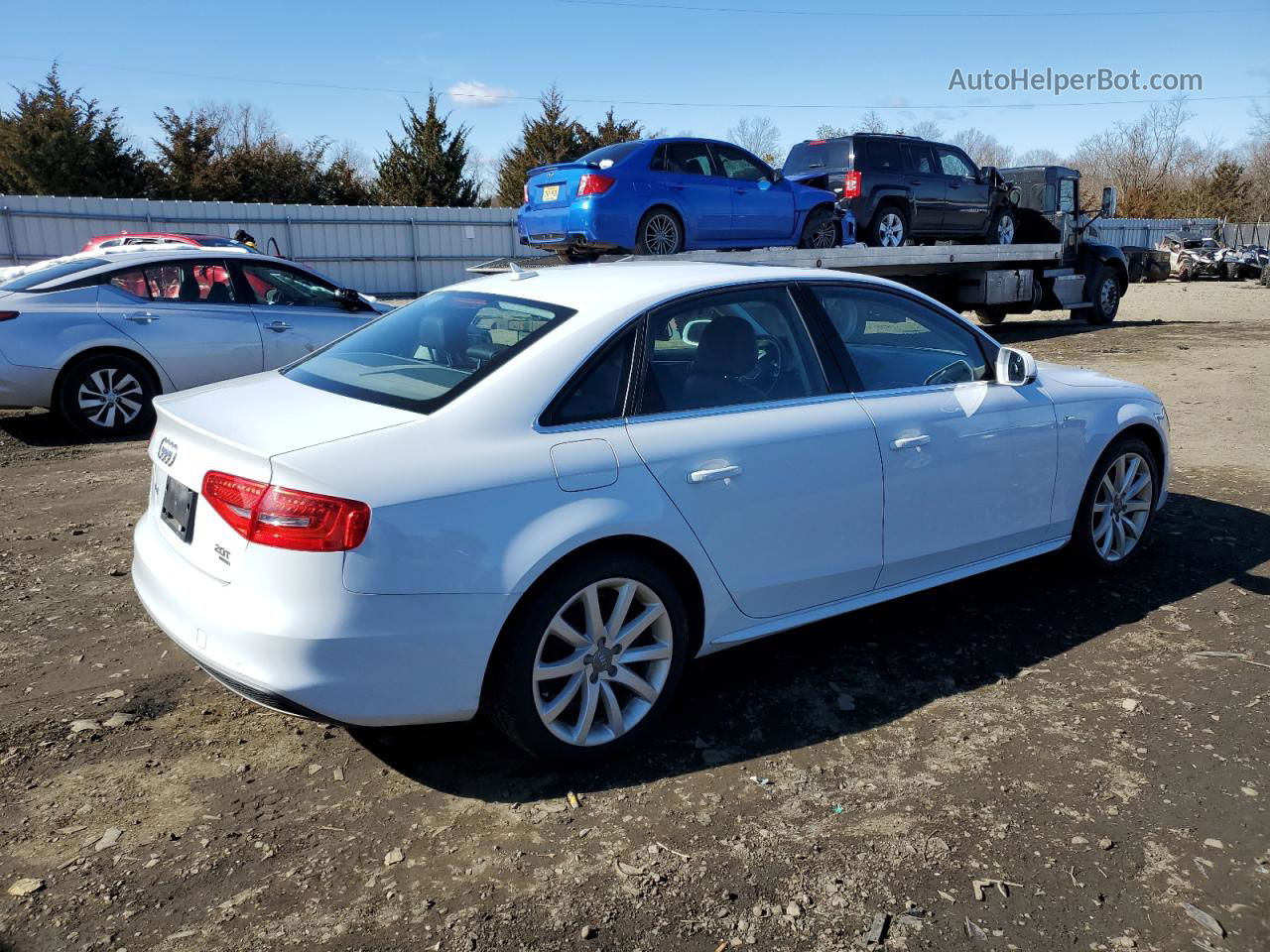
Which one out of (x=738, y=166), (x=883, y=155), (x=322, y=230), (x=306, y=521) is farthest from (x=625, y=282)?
(x=322, y=230)

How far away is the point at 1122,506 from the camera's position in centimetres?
525

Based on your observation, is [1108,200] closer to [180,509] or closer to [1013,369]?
[1013,369]

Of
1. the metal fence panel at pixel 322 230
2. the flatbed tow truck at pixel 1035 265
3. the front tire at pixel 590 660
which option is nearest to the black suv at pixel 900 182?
the flatbed tow truck at pixel 1035 265

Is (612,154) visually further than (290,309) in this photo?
Yes

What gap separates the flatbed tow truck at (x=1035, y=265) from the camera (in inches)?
598

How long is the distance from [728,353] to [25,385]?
6714 mm

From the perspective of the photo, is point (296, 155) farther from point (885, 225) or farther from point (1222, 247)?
point (1222, 247)

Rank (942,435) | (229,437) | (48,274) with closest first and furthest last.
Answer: (229,437) → (942,435) → (48,274)

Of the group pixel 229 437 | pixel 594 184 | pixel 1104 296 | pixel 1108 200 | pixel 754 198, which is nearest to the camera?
pixel 229 437

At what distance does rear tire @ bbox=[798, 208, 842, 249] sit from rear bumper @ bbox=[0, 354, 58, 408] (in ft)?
28.3

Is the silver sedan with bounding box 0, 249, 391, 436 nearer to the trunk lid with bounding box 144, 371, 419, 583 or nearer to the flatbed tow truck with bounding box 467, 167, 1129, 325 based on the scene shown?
the trunk lid with bounding box 144, 371, 419, 583

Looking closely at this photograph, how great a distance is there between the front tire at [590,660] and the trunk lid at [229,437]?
2.45ft

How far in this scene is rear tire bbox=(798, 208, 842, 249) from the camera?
13.0 metres

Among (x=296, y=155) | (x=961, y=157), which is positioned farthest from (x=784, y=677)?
(x=296, y=155)
